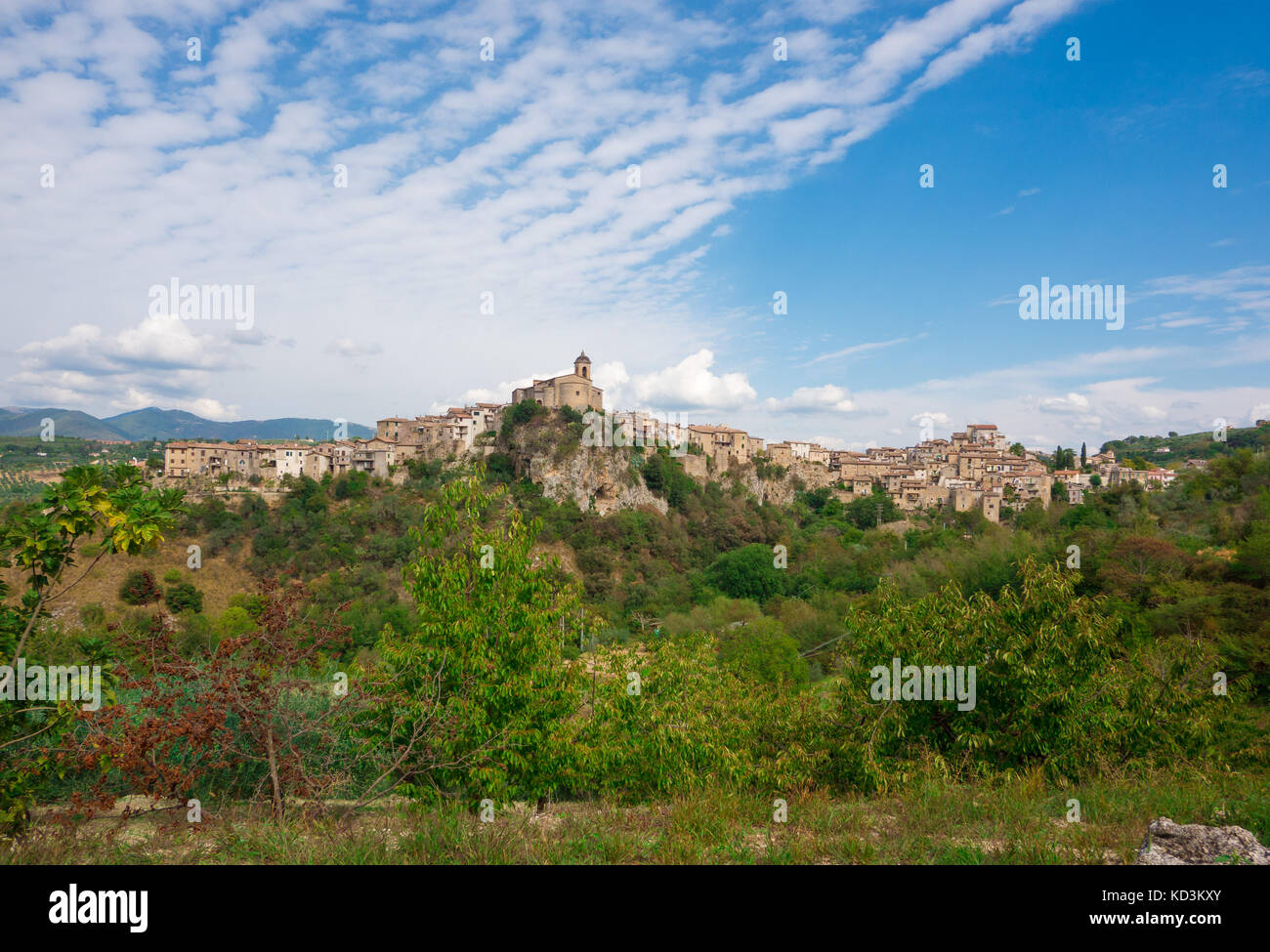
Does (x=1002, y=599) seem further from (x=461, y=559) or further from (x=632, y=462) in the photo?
(x=632, y=462)

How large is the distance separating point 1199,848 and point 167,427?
5491 inches

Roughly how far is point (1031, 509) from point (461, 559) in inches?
1954

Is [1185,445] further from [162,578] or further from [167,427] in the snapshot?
[167,427]

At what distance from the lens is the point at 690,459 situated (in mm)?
70062

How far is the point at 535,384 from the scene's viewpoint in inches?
2601

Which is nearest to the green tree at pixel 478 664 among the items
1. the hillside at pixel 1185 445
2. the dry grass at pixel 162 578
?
the dry grass at pixel 162 578

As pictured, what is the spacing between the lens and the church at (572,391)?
63312mm

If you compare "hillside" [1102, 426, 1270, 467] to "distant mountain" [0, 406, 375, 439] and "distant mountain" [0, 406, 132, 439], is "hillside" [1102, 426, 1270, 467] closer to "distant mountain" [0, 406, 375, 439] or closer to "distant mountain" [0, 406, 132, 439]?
"distant mountain" [0, 406, 375, 439]

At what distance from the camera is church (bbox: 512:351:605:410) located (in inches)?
2493

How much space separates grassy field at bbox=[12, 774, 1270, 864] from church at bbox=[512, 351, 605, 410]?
57.6 m

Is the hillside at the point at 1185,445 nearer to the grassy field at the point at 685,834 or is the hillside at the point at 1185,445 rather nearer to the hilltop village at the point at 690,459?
the hilltop village at the point at 690,459

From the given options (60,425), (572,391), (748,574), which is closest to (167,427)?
(60,425)
